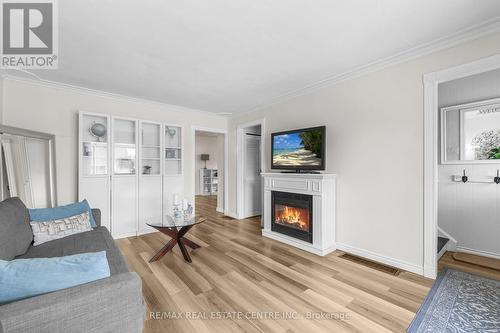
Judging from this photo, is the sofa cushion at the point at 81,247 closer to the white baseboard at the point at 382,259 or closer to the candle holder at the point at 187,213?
the candle holder at the point at 187,213

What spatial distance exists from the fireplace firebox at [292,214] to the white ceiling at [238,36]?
181 centimetres

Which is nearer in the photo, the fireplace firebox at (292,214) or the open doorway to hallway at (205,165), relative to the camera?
the fireplace firebox at (292,214)

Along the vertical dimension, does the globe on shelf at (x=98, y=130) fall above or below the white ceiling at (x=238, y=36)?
below

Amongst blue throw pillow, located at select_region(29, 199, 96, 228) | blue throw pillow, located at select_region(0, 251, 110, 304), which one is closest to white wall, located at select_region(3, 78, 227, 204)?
blue throw pillow, located at select_region(29, 199, 96, 228)

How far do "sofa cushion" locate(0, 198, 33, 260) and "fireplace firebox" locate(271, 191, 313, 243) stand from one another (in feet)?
10.00

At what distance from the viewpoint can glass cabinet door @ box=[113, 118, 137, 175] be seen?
3.86m

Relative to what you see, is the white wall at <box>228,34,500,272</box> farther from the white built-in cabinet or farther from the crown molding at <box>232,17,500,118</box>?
the white built-in cabinet

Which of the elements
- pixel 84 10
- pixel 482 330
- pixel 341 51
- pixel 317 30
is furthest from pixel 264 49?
pixel 482 330

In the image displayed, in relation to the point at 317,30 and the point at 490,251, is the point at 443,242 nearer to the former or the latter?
the point at 490,251

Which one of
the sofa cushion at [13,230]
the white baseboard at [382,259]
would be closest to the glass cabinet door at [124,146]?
the sofa cushion at [13,230]

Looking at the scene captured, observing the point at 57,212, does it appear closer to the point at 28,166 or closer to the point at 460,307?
the point at 28,166

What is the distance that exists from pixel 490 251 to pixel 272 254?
2.92 metres

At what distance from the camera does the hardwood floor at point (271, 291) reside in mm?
1729

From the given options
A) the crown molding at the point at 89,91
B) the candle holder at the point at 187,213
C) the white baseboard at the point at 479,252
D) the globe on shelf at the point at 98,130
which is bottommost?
the white baseboard at the point at 479,252
